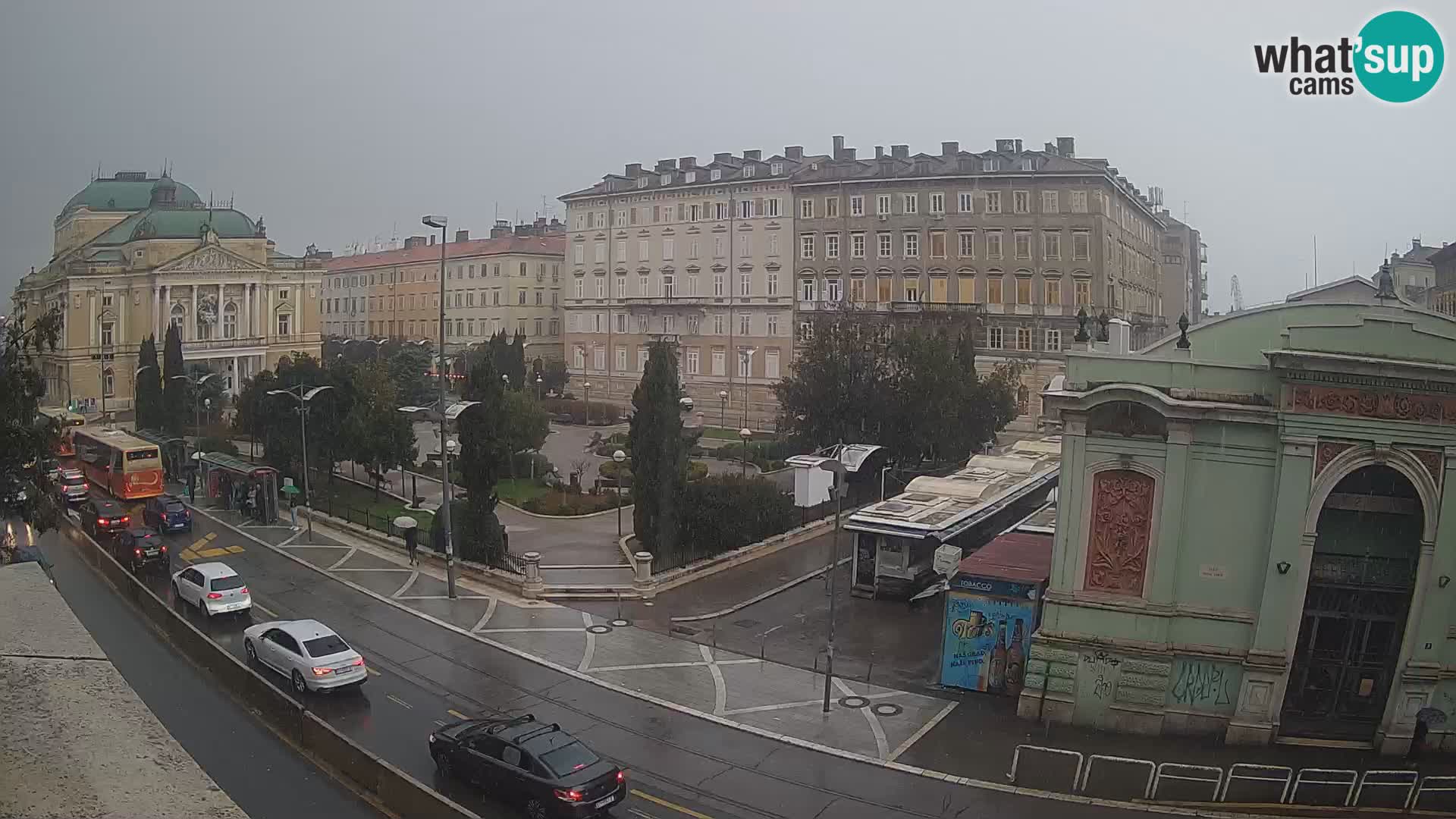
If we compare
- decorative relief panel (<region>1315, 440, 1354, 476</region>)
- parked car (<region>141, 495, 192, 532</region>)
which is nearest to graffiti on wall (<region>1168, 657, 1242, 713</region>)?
decorative relief panel (<region>1315, 440, 1354, 476</region>)

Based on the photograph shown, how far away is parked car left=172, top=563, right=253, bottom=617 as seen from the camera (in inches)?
997

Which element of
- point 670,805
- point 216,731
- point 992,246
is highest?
point 992,246

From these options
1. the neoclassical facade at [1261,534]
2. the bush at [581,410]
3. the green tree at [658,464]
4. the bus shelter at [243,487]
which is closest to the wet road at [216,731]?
the bus shelter at [243,487]

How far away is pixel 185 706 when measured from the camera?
1914 centimetres

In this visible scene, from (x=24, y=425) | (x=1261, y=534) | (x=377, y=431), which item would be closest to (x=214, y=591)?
(x=24, y=425)

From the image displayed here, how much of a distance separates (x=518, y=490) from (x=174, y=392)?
21116 millimetres

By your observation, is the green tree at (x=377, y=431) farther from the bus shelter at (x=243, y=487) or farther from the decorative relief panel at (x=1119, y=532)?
the decorative relief panel at (x=1119, y=532)

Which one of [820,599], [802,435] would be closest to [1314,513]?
[820,599]

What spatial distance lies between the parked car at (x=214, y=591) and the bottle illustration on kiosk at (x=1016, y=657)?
17.8m

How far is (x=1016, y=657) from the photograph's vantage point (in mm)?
20812

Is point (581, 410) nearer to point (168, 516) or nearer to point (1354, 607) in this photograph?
point (168, 516)

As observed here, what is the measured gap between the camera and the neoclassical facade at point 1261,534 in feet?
57.6

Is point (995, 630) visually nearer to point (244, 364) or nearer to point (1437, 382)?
point (1437, 382)

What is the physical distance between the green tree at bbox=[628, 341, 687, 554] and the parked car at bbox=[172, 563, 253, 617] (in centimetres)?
1078
